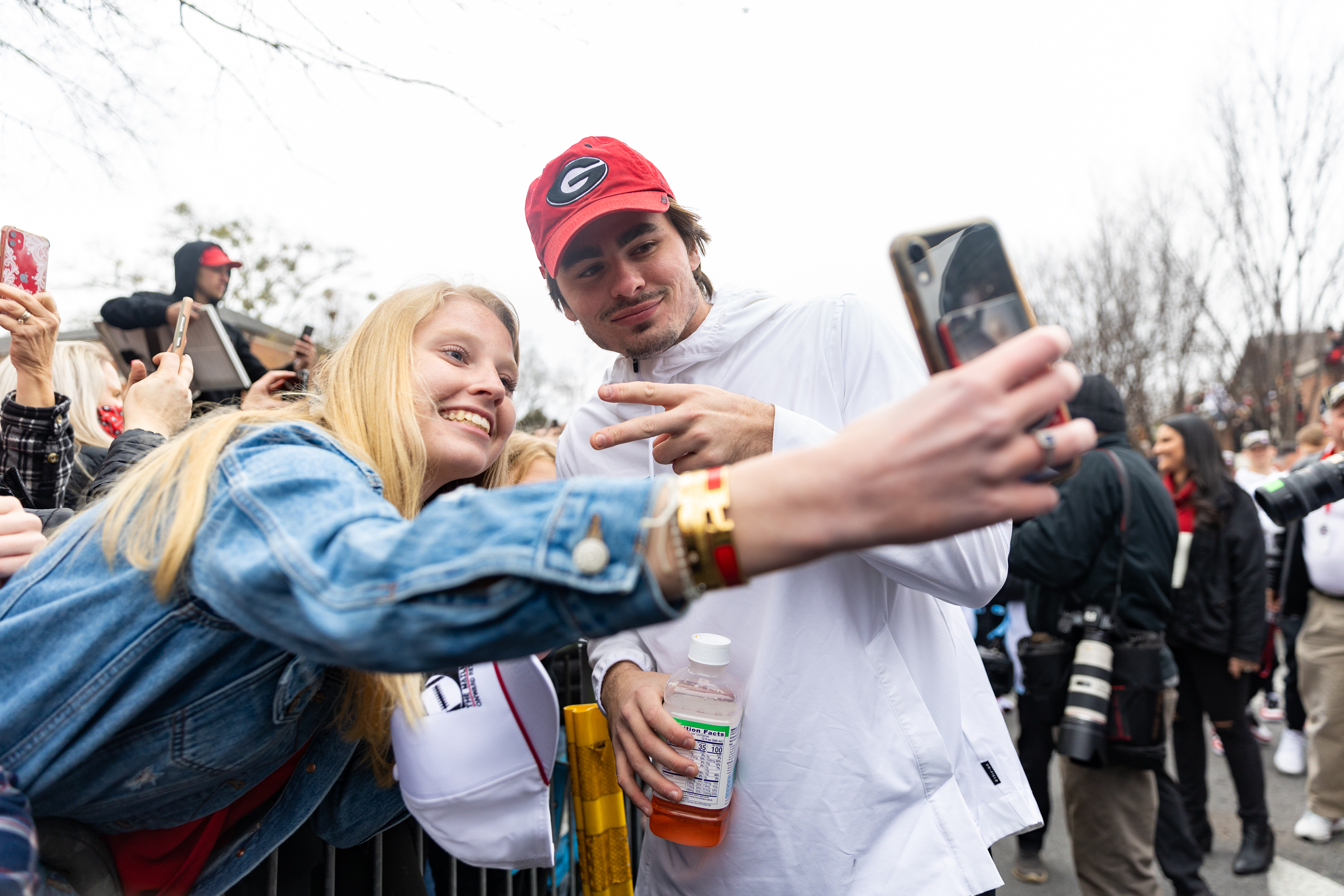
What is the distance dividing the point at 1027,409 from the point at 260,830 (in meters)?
1.67

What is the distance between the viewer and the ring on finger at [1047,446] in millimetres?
774

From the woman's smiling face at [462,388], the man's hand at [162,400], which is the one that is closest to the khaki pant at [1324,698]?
the woman's smiling face at [462,388]

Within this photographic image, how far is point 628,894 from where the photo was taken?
1771 millimetres

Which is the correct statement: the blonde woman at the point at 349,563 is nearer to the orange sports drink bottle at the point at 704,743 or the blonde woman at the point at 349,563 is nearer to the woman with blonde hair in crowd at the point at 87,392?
the orange sports drink bottle at the point at 704,743

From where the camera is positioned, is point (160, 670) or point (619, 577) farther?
point (160, 670)

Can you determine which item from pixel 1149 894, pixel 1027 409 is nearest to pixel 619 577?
pixel 1027 409

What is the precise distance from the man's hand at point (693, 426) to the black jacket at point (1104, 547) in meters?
2.52

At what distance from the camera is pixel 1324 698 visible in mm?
4633

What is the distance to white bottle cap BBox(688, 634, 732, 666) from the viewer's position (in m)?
1.60

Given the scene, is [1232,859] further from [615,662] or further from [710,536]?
[710,536]

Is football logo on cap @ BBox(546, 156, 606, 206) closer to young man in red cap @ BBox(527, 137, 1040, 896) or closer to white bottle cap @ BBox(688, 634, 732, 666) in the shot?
young man in red cap @ BBox(527, 137, 1040, 896)

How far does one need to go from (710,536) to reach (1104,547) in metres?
3.45

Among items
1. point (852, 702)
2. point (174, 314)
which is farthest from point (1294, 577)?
point (174, 314)

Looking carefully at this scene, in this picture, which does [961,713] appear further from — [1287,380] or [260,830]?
[1287,380]
